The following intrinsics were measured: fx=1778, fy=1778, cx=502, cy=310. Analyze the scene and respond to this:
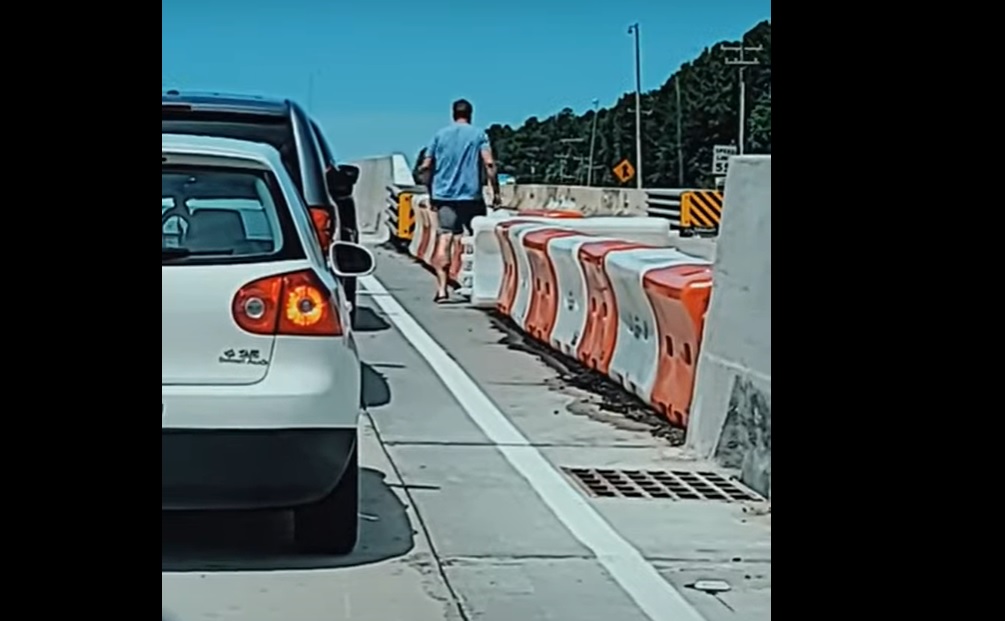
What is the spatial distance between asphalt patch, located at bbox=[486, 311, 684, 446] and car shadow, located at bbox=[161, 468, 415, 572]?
103 inches

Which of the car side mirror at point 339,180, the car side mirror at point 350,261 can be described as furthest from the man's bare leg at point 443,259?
the car side mirror at point 350,261

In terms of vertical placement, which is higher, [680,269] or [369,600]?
[680,269]

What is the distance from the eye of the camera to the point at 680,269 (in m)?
10.5

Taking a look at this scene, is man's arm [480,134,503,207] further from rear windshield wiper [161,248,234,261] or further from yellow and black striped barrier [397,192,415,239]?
rear windshield wiper [161,248,234,261]

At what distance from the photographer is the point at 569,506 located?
26.5ft

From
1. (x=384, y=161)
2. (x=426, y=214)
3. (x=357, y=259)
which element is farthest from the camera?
(x=384, y=161)

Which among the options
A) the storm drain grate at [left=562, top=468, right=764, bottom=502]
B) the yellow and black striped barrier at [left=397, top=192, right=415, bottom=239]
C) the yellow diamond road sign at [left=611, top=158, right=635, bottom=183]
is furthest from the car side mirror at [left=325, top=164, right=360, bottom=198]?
the yellow diamond road sign at [left=611, top=158, right=635, bottom=183]

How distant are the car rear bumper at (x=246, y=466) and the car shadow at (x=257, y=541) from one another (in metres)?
0.37

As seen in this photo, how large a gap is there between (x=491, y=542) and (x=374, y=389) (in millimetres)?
4326

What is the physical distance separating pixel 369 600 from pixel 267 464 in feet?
1.99

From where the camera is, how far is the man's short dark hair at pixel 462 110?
55.3ft

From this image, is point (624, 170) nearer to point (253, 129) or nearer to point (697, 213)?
point (697, 213)
